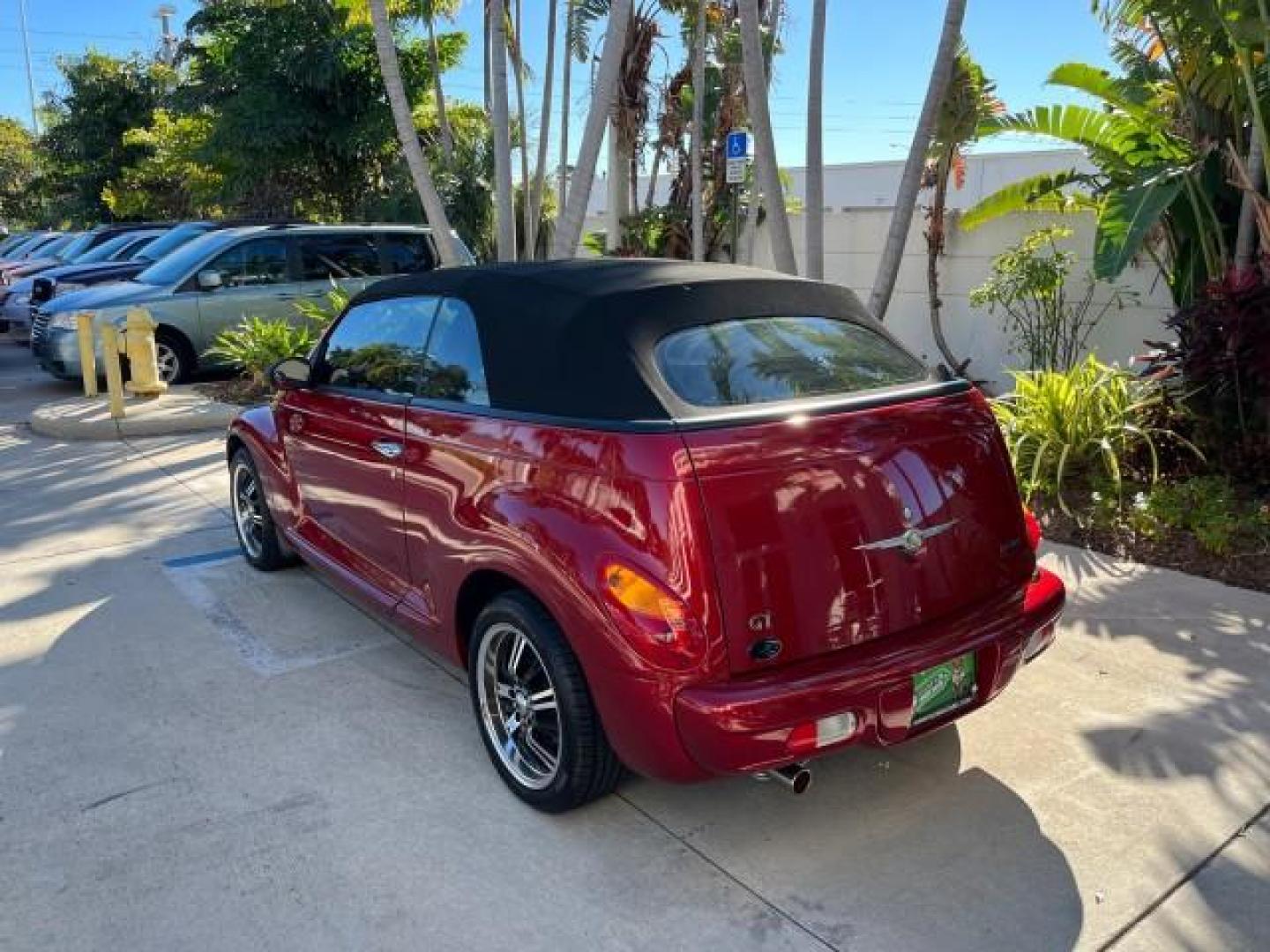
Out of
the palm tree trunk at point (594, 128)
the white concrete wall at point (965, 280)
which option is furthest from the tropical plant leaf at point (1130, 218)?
the palm tree trunk at point (594, 128)

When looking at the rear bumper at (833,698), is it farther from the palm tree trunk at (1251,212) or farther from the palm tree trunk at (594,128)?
the palm tree trunk at (594,128)

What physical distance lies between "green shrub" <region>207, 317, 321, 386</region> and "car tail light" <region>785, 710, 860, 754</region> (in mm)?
8716

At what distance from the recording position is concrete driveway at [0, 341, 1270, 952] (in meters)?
2.65

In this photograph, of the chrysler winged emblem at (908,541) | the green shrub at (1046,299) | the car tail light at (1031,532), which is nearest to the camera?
the chrysler winged emblem at (908,541)

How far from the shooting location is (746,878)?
283cm

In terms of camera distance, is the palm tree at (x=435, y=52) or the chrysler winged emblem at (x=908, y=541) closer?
the chrysler winged emblem at (x=908, y=541)

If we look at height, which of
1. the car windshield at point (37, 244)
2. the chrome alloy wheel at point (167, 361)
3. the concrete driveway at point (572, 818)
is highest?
the car windshield at point (37, 244)

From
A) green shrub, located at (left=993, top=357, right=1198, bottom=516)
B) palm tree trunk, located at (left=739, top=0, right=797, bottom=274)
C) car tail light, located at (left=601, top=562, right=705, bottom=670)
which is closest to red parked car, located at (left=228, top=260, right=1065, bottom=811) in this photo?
car tail light, located at (left=601, top=562, right=705, bottom=670)

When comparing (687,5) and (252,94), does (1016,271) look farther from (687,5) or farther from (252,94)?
(252,94)

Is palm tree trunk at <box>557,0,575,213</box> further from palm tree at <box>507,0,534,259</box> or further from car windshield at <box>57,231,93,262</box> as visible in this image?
car windshield at <box>57,231,93,262</box>

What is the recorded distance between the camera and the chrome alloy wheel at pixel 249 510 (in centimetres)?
538

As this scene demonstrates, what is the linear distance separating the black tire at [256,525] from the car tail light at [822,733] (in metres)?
3.47

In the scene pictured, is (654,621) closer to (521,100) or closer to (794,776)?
(794,776)

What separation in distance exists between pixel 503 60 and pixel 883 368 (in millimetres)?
7162
